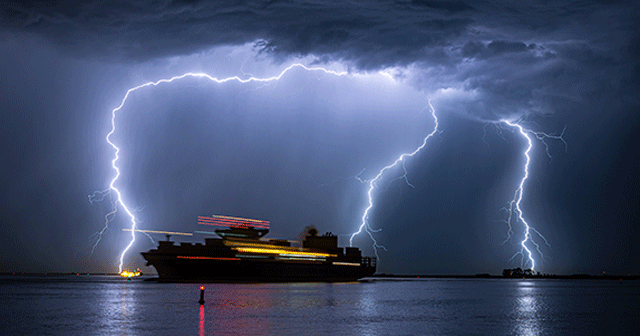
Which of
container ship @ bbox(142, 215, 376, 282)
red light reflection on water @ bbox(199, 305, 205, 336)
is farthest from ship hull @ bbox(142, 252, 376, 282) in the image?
red light reflection on water @ bbox(199, 305, 205, 336)

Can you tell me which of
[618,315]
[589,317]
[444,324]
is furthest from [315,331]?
[618,315]

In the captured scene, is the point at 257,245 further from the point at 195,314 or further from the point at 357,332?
the point at 357,332

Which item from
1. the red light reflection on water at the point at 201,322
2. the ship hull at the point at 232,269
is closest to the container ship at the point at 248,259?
the ship hull at the point at 232,269

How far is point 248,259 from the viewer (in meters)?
83.0

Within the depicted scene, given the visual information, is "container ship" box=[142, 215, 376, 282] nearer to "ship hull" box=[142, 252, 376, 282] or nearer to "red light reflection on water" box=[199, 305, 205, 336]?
"ship hull" box=[142, 252, 376, 282]

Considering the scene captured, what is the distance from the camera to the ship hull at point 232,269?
78312 mm

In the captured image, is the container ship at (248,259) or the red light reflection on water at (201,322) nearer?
the red light reflection on water at (201,322)

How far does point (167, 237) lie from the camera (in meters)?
79.8

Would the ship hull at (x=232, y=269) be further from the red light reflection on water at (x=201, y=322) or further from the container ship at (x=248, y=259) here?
the red light reflection on water at (x=201, y=322)

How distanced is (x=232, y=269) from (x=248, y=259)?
9.49ft

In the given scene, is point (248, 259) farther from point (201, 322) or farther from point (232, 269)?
point (201, 322)

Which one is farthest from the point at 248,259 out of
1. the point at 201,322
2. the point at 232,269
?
the point at 201,322

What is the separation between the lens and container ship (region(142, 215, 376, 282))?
7838cm

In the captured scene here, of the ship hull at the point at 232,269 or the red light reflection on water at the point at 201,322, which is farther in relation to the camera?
the ship hull at the point at 232,269
